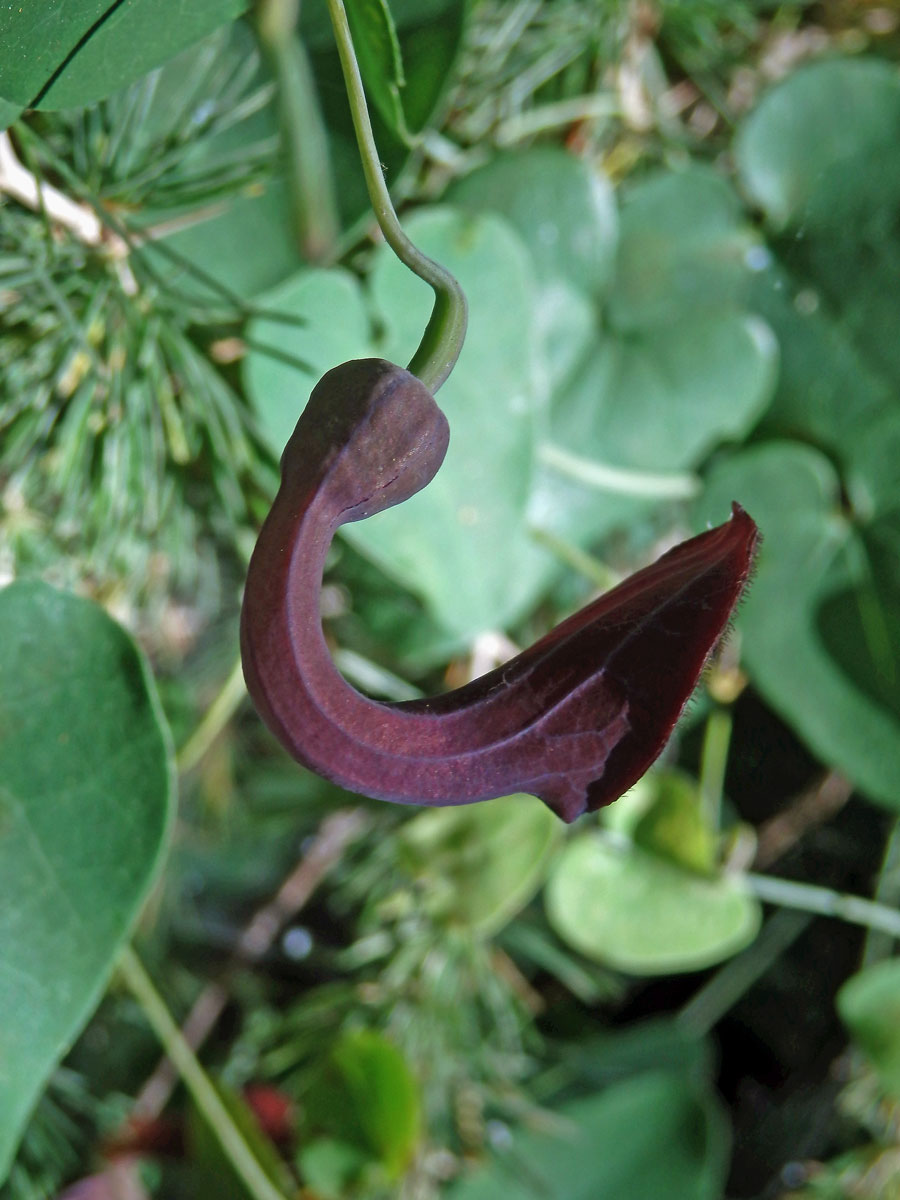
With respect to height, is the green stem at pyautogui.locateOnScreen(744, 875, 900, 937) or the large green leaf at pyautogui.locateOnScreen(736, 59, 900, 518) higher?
the large green leaf at pyautogui.locateOnScreen(736, 59, 900, 518)

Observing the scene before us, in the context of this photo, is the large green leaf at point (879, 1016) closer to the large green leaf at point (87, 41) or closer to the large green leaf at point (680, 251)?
the large green leaf at point (680, 251)

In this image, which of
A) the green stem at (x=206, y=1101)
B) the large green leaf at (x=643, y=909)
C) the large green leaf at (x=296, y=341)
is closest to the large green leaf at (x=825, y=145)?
the large green leaf at (x=296, y=341)

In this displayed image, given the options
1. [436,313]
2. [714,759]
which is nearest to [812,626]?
[714,759]

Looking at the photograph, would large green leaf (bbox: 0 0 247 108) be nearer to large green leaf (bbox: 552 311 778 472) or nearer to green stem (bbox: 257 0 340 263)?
green stem (bbox: 257 0 340 263)

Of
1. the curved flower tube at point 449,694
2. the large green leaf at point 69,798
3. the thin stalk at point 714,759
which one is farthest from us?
the thin stalk at point 714,759

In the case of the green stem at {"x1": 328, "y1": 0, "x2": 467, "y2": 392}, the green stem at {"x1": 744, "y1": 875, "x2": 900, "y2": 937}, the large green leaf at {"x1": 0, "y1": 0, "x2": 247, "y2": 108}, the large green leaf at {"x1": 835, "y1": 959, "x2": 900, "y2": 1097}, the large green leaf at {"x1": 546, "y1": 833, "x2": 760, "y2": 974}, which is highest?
the large green leaf at {"x1": 0, "y1": 0, "x2": 247, "y2": 108}

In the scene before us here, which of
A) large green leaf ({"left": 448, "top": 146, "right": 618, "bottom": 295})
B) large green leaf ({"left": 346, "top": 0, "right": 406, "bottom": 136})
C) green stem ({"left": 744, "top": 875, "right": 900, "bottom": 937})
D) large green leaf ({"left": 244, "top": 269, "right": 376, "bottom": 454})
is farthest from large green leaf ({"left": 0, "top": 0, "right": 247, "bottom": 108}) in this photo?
green stem ({"left": 744, "top": 875, "right": 900, "bottom": 937})

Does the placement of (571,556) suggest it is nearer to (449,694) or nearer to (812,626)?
(812,626)
